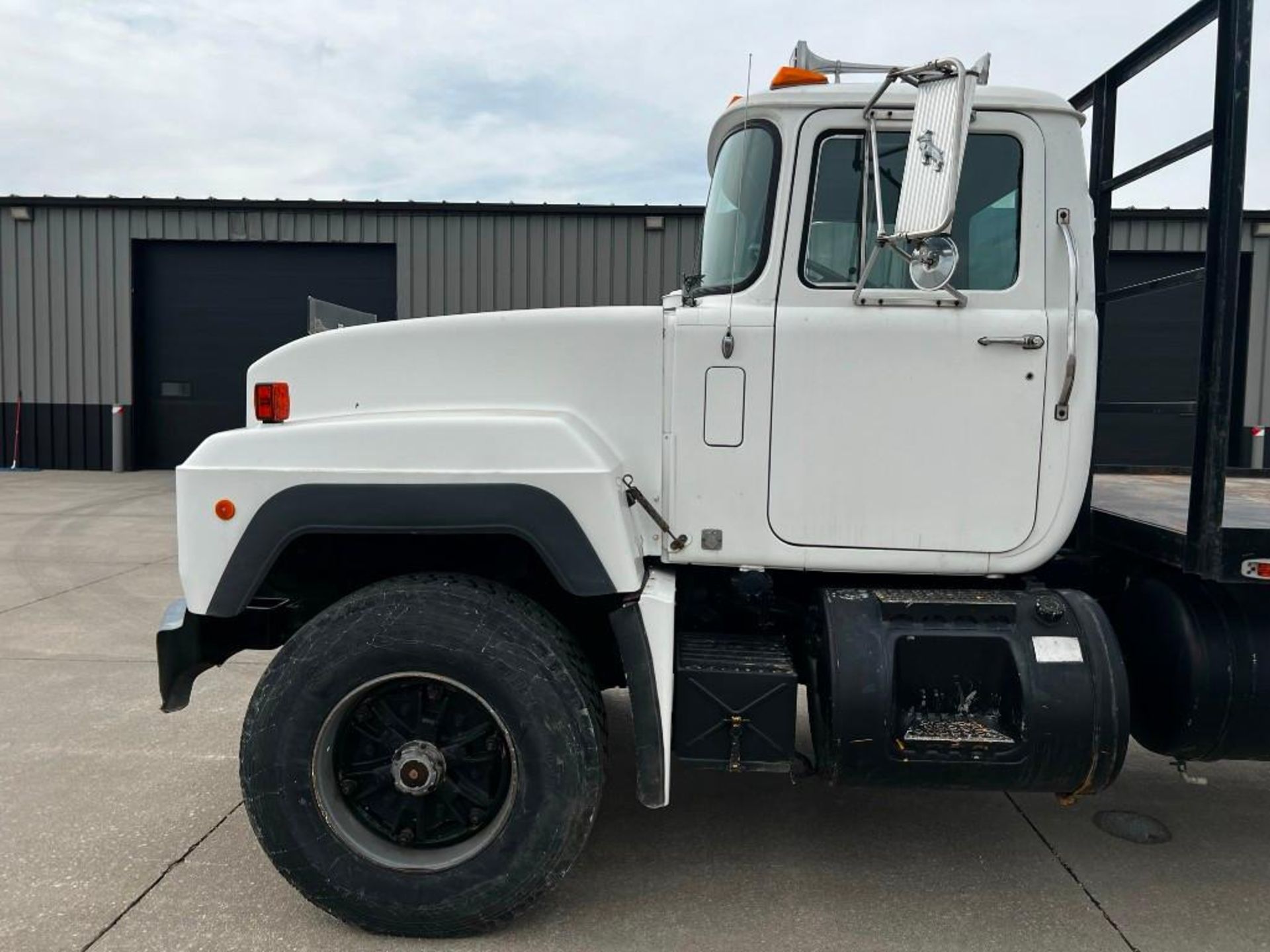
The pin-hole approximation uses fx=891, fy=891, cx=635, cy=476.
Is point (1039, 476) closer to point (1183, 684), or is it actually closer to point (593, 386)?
point (1183, 684)

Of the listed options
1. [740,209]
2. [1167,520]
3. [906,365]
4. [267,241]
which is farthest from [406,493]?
[267,241]

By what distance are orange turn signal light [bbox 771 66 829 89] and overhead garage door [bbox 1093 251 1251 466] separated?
1.28 meters

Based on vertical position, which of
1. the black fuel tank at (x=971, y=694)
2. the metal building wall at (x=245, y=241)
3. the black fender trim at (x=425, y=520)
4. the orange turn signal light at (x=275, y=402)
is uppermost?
the metal building wall at (x=245, y=241)

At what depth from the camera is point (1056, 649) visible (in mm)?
2584

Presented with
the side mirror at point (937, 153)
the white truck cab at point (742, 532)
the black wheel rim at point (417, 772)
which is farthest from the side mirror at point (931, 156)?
the black wheel rim at point (417, 772)

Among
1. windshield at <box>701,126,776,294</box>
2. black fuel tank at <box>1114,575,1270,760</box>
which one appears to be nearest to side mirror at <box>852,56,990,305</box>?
windshield at <box>701,126,776,294</box>

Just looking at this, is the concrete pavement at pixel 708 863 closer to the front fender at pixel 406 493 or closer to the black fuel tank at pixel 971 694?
the black fuel tank at pixel 971 694

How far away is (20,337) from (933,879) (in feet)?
55.6

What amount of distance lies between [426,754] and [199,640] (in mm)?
854

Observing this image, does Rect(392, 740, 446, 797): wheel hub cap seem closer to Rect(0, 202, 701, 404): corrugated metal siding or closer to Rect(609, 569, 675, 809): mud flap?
Rect(609, 569, 675, 809): mud flap

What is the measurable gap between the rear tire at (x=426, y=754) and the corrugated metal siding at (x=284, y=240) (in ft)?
38.2

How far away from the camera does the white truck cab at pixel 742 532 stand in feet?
8.38

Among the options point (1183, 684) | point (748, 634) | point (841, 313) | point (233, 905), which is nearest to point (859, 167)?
point (841, 313)

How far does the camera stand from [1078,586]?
3.24 meters
